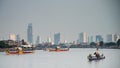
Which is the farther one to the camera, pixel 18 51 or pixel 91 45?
pixel 91 45

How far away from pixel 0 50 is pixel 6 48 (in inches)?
136

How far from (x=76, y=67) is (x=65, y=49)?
3274 cm

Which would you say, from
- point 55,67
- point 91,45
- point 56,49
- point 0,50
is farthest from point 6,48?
point 55,67

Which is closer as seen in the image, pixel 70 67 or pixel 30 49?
pixel 70 67

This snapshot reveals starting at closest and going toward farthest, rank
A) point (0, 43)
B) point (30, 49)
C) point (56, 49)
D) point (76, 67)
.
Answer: point (76, 67) < point (0, 43) < point (30, 49) < point (56, 49)

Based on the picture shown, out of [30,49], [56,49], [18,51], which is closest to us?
[18,51]

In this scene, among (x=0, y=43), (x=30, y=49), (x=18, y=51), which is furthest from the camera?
(x=30, y=49)

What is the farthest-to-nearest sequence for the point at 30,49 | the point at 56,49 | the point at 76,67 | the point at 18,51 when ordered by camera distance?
1. the point at 56,49
2. the point at 30,49
3. the point at 18,51
4. the point at 76,67

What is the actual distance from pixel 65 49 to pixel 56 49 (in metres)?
2.99

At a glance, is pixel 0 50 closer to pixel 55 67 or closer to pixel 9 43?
pixel 9 43

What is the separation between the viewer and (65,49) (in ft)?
168

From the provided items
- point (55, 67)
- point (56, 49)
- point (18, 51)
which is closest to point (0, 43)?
point (18, 51)

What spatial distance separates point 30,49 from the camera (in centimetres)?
4519

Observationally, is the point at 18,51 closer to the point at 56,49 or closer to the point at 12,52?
Answer: the point at 12,52
